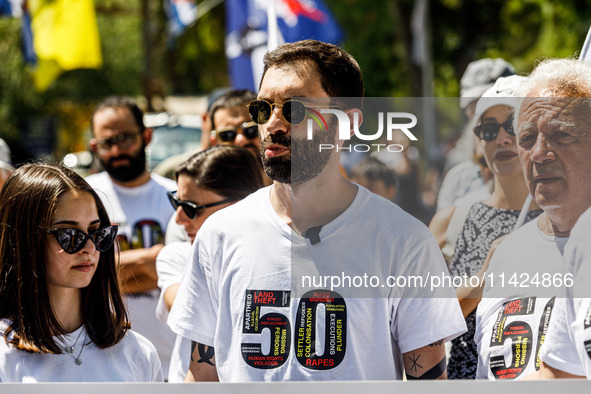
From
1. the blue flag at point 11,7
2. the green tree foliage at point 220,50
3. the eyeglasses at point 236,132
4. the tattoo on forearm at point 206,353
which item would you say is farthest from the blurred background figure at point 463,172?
the green tree foliage at point 220,50

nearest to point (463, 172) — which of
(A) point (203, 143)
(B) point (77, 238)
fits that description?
(B) point (77, 238)

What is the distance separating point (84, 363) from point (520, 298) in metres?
1.34

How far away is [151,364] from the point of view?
8.66ft

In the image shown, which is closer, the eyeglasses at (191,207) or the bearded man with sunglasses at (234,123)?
the eyeglasses at (191,207)

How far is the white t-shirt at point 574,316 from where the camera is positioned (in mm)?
2094

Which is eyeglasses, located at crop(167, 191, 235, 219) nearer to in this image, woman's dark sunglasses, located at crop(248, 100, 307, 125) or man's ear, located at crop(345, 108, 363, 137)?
woman's dark sunglasses, located at crop(248, 100, 307, 125)

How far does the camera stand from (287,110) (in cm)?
233

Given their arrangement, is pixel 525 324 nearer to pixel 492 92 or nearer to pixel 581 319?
pixel 581 319

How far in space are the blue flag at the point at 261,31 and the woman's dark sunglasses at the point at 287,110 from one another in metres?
4.74

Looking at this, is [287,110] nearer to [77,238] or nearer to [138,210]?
[77,238]

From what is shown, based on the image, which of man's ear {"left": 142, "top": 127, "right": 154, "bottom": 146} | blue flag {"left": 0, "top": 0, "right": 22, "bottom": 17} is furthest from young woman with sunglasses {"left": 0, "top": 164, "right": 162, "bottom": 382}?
blue flag {"left": 0, "top": 0, "right": 22, "bottom": 17}

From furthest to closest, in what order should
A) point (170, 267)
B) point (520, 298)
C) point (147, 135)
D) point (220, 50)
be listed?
1. point (220, 50)
2. point (147, 135)
3. point (170, 267)
4. point (520, 298)

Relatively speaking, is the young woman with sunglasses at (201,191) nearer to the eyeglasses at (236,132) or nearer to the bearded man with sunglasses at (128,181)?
the eyeglasses at (236,132)

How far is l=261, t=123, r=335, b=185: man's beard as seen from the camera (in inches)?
91.1
